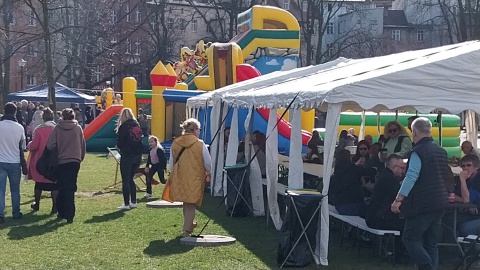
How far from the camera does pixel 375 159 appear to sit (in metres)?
12.0

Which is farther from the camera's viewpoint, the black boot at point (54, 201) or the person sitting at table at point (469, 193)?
the black boot at point (54, 201)

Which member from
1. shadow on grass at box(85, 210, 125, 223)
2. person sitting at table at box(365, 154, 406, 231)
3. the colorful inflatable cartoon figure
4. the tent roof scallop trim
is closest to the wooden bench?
person sitting at table at box(365, 154, 406, 231)

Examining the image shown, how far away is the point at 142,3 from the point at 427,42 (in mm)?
31604

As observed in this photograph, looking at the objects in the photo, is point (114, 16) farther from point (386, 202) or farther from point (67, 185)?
point (386, 202)

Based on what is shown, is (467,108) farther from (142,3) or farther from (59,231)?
(142,3)

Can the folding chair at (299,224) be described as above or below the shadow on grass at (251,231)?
above

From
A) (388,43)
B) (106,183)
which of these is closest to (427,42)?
(388,43)

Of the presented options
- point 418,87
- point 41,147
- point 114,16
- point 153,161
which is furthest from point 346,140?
point 114,16

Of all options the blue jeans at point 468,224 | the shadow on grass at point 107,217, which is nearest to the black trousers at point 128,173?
the shadow on grass at point 107,217

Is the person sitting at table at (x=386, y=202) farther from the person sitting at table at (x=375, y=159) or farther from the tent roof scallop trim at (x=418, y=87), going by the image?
the person sitting at table at (x=375, y=159)

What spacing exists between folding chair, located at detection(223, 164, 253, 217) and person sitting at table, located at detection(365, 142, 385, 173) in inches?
77.3

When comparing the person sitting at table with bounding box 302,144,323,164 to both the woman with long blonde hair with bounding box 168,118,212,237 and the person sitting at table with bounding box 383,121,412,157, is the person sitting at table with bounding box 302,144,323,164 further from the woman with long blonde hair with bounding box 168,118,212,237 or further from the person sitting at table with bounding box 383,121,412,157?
the woman with long blonde hair with bounding box 168,118,212,237

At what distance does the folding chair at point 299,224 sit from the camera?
841cm

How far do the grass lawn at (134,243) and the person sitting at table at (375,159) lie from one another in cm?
141
